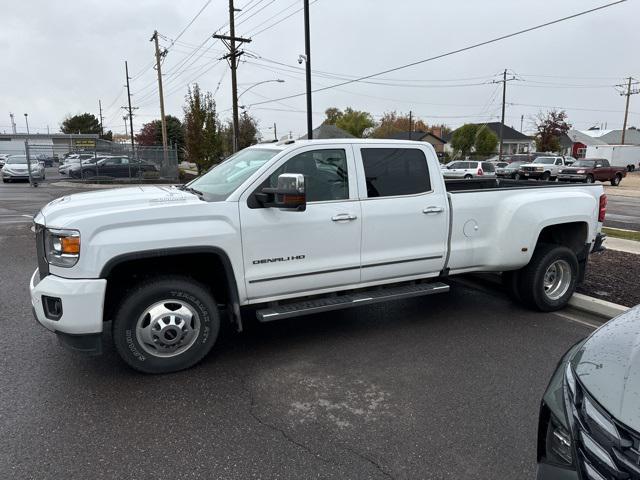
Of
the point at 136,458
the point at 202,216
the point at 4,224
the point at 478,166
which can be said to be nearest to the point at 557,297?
the point at 202,216

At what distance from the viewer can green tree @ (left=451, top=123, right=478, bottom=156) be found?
65062 millimetres

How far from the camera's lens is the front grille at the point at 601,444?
1578 millimetres

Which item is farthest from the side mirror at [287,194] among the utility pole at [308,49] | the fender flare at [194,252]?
the utility pole at [308,49]

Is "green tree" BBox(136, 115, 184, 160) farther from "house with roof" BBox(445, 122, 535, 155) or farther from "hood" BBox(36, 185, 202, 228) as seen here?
"hood" BBox(36, 185, 202, 228)

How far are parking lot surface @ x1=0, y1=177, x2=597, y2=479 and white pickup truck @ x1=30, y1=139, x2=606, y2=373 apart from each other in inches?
17.0

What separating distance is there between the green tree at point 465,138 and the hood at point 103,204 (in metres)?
65.0

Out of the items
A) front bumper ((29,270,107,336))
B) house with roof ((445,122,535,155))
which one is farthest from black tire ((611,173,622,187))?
house with roof ((445,122,535,155))

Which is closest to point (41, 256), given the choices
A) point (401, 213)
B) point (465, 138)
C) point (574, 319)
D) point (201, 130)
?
point (401, 213)

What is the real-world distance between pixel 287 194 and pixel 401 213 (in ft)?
4.54

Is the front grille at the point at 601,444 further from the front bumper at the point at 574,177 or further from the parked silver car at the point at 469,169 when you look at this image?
the front bumper at the point at 574,177

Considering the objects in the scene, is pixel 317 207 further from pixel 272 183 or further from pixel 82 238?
pixel 82 238

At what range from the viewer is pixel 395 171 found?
16.0 feet

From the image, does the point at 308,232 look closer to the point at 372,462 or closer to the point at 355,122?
the point at 372,462

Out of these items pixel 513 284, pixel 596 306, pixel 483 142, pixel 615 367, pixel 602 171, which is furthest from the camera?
pixel 483 142
